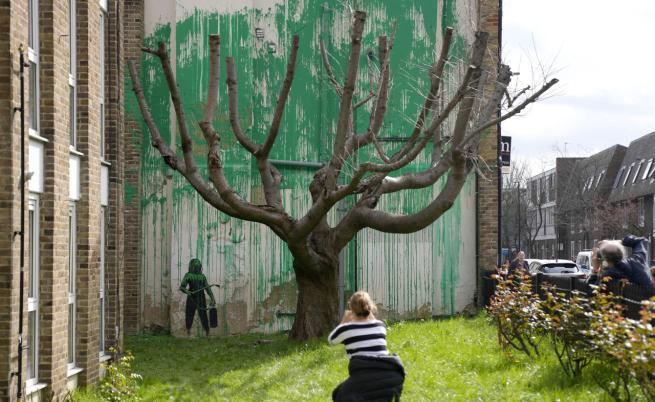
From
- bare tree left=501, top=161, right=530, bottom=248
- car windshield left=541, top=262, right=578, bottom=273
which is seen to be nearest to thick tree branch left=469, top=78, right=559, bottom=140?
car windshield left=541, top=262, right=578, bottom=273

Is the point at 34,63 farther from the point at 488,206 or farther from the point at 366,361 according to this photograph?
the point at 488,206

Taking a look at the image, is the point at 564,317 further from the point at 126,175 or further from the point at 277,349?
the point at 126,175

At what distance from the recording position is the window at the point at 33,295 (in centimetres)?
1020

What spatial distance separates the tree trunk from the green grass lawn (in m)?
0.44

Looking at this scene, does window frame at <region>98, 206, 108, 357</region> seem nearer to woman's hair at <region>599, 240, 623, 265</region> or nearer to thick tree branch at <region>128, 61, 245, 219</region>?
thick tree branch at <region>128, 61, 245, 219</region>

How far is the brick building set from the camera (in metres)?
9.18

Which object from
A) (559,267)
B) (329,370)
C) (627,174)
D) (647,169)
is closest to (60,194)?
(329,370)

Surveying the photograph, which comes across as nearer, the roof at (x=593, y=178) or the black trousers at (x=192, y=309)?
the black trousers at (x=192, y=309)

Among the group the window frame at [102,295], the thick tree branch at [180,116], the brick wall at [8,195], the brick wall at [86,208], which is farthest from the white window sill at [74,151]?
the thick tree branch at [180,116]

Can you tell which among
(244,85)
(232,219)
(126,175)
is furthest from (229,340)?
(244,85)

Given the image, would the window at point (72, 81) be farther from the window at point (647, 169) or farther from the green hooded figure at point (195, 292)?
the window at point (647, 169)

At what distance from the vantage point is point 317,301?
16.8 meters

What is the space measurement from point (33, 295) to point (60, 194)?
124cm

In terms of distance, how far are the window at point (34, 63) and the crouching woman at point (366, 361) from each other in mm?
4401
